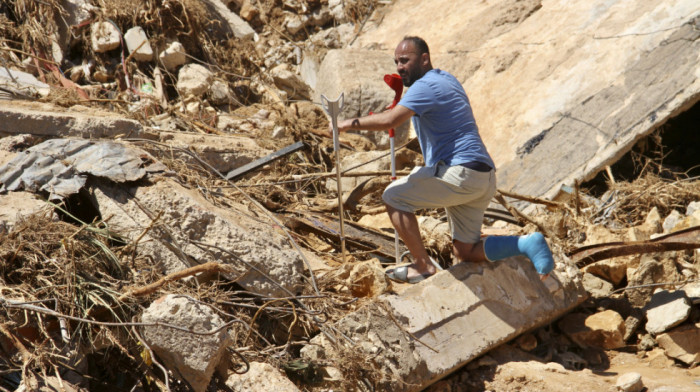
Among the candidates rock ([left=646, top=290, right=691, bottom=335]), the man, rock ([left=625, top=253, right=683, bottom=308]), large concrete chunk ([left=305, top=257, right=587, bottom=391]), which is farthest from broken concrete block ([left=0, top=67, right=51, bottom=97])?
rock ([left=646, top=290, right=691, bottom=335])

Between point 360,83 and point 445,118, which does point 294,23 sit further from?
point 445,118

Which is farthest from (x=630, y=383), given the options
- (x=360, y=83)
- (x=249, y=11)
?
(x=249, y=11)

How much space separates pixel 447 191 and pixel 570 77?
10.2ft

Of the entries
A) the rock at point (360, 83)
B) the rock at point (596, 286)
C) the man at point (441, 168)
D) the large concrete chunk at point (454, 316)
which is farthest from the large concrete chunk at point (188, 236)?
the rock at point (360, 83)

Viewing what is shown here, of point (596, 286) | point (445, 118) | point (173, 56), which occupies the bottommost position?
point (596, 286)

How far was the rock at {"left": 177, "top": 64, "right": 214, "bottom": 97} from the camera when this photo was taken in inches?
301

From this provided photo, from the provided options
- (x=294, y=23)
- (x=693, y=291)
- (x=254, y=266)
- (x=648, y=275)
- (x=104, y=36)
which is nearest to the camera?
(x=254, y=266)

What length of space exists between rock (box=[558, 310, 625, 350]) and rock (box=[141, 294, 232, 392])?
227cm

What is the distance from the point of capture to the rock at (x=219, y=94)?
7742 mm

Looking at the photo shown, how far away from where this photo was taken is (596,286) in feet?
16.1

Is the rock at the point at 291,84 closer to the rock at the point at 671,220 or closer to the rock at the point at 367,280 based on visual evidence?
the rock at the point at 671,220

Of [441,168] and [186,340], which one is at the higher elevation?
[441,168]

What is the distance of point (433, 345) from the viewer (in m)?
3.73

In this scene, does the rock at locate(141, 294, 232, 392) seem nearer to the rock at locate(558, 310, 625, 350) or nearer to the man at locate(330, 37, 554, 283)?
the man at locate(330, 37, 554, 283)
